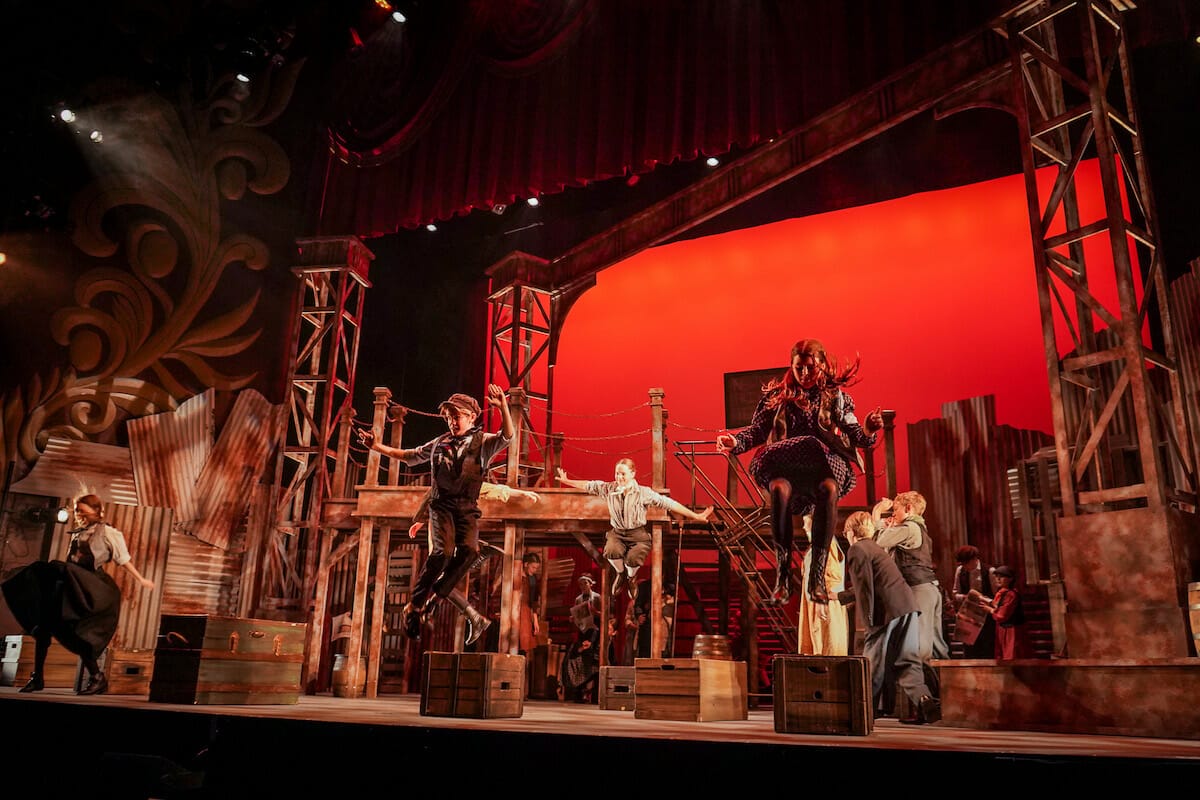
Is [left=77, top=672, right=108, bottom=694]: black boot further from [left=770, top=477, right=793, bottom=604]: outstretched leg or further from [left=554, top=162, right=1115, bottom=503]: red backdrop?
[left=554, top=162, right=1115, bottom=503]: red backdrop

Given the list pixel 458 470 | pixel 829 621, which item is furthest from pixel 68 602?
pixel 829 621

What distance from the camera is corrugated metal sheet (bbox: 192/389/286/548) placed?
1239cm

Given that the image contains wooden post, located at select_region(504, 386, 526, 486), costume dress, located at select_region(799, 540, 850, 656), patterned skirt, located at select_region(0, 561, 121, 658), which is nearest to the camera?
costume dress, located at select_region(799, 540, 850, 656)

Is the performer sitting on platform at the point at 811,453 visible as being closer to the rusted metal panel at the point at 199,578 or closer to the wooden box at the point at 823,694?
the wooden box at the point at 823,694

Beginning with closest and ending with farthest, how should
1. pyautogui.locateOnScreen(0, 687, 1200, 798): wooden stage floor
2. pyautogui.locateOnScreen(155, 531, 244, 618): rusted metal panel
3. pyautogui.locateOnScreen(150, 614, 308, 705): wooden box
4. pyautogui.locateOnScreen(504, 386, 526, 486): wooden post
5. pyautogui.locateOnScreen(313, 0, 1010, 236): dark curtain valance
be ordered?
pyautogui.locateOnScreen(0, 687, 1200, 798): wooden stage floor < pyautogui.locateOnScreen(150, 614, 308, 705): wooden box < pyautogui.locateOnScreen(313, 0, 1010, 236): dark curtain valance < pyautogui.locateOnScreen(504, 386, 526, 486): wooden post < pyautogui.locateOnScreen(155, 531, 244, 618): rusted metal panel

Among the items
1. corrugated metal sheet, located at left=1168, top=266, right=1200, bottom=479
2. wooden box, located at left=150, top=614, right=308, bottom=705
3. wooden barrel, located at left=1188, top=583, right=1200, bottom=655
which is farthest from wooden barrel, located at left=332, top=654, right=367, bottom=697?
corrugated metal sheet, located at left=1168, top=266, right=1200, bottom=479

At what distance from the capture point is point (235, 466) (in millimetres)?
12664

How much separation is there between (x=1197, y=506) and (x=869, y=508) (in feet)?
11.9

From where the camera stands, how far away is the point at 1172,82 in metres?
9.67

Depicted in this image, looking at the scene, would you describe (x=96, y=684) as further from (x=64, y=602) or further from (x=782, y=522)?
(x=782, y=522)

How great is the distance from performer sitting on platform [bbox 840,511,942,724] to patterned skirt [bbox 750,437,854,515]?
1.67m

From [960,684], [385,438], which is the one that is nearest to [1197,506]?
[960,684]

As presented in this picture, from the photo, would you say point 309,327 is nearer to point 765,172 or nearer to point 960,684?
point 765,172

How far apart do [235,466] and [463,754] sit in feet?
32.7
